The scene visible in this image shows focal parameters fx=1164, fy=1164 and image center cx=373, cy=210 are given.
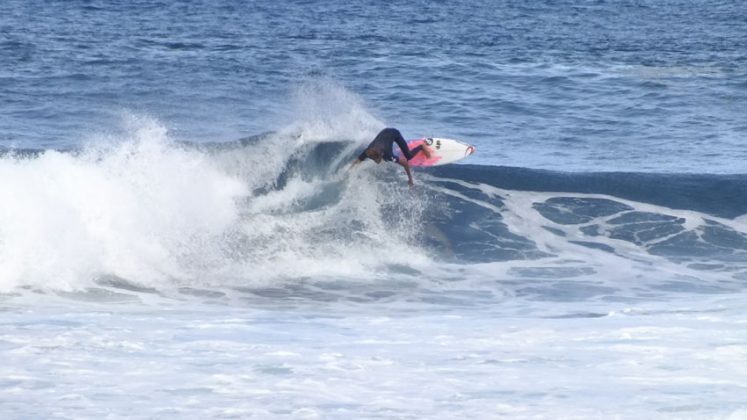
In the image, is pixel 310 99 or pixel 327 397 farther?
pixel 310 99

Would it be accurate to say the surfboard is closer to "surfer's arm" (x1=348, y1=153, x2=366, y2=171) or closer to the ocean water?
the ocean water

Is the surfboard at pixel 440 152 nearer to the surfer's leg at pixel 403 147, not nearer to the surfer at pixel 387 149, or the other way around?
the surfer's leg at pixel 403 147

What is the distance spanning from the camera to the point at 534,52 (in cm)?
3036

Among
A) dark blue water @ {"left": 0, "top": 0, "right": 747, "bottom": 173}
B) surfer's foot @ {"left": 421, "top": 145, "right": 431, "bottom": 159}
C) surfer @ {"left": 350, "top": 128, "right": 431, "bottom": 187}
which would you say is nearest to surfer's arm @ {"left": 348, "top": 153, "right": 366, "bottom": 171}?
surfer @ {"left": 350, "top": 128, "right": 431, "bottom": 187}

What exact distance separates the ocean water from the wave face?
0.14 ft

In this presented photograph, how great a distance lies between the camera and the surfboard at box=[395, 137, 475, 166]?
54.7 feet

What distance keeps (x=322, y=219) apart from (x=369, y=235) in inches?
32.1

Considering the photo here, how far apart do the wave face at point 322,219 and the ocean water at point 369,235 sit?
0.14 ft

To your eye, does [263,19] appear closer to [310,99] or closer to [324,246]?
[310,99]

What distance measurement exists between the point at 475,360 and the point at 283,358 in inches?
55.9

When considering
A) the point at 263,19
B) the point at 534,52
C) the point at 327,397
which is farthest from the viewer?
the point at 263,19

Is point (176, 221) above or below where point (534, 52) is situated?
below

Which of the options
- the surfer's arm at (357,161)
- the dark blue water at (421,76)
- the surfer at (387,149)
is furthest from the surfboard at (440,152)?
the dark blue water at (421,76)

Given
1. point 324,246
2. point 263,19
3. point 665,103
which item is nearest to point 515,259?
point 324,246
